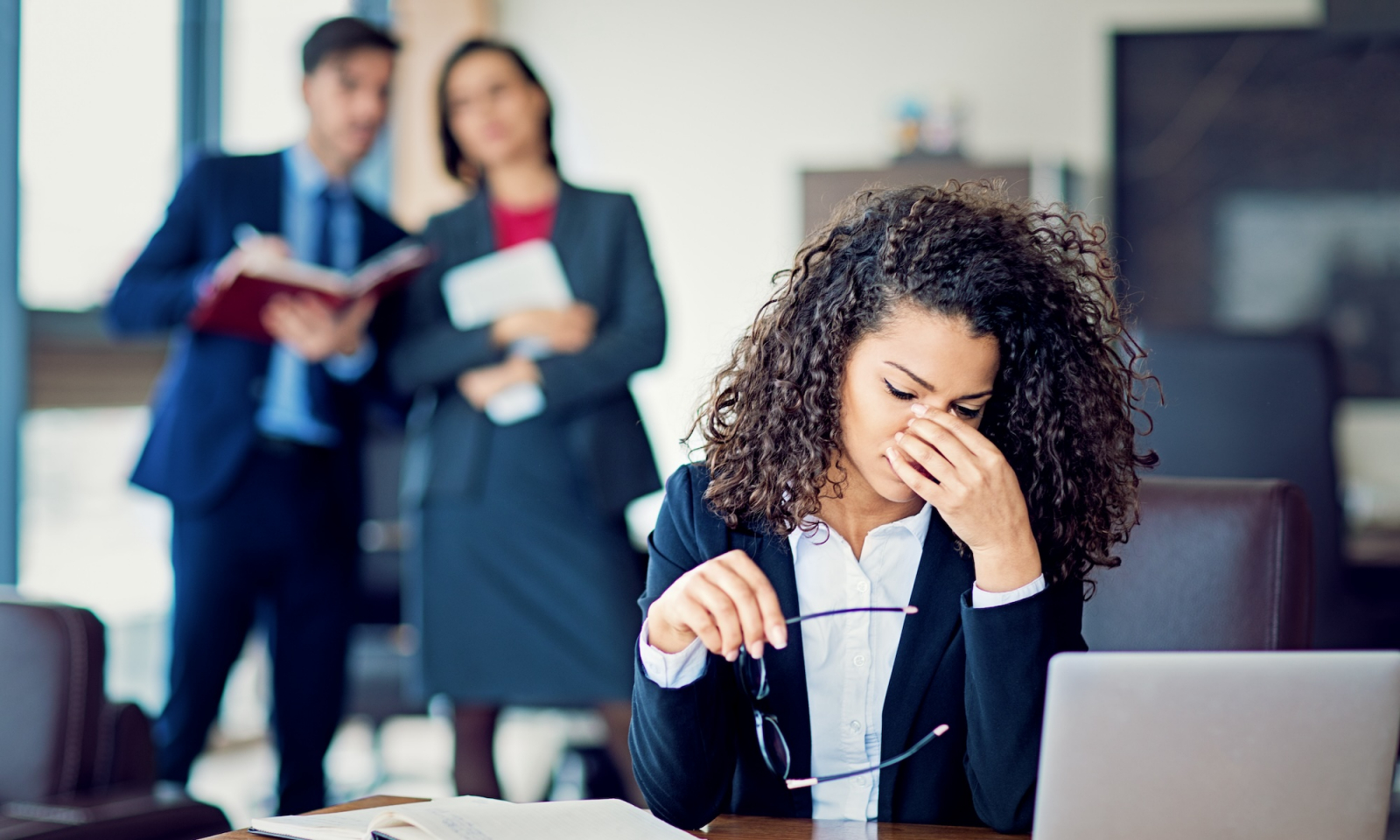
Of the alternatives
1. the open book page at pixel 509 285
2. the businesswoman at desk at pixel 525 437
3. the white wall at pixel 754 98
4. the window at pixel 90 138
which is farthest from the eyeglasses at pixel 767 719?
the white wall at pixel 754 98

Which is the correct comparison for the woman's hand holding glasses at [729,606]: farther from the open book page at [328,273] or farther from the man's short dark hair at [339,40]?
the man's short dark hair at [339,40]

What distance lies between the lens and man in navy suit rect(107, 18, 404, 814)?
233 centimetres

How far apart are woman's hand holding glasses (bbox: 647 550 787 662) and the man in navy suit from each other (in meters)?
1.44

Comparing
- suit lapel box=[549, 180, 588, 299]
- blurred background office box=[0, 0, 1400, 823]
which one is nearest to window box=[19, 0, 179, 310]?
blurred background office box=[0, 0, 1400, 823]

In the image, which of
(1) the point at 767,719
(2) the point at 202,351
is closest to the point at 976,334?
(1) the point at 767,719

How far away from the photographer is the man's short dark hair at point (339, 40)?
243 cm

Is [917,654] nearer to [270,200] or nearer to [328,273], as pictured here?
[328,273]

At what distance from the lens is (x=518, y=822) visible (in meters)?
0.94

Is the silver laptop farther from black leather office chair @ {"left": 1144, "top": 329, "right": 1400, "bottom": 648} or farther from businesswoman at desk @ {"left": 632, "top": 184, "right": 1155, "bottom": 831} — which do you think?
black leather office chair @ {"left": 1144, "top": 329, "right": 1400, "bottom": 648}

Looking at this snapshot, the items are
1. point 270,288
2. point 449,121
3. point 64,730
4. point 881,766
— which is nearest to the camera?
point 881,766

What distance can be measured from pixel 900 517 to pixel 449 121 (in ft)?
4.85

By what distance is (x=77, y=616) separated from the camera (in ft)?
5.17

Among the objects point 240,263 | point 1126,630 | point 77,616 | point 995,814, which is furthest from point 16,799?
point 1126,630

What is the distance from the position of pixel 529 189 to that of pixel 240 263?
0.56 meters
